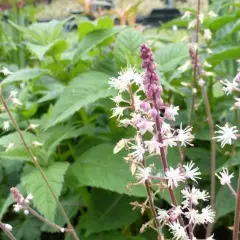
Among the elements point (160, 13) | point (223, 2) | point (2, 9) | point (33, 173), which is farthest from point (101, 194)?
point (160, 13)

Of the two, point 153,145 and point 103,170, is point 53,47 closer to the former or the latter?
point 103,170

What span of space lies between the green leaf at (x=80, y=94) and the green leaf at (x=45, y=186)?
0.22 ft

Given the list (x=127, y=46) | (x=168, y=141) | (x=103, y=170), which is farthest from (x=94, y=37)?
(x=168, y=141)

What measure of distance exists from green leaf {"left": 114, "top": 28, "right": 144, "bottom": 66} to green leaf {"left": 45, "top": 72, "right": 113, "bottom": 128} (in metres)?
0.05

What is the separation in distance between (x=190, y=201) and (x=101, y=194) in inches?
17.2

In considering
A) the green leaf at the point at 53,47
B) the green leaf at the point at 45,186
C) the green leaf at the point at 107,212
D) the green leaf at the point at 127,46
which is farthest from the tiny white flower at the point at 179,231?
the green leaf at the point at 53,47

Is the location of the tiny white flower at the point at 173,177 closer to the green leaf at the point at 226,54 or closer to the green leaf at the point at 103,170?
the green leaf at the point at 103,170

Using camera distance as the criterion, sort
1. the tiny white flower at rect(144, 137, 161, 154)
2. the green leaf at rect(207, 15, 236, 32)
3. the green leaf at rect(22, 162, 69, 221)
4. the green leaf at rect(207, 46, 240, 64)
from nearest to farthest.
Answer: the tiny white flower at rect(144, 137, 161, 154), the green leaf at rect(22, 162, 69, 221), the green leaf at rect(207, 46, 240, 64), the green leaf at rect(207, 15, 236, 32)

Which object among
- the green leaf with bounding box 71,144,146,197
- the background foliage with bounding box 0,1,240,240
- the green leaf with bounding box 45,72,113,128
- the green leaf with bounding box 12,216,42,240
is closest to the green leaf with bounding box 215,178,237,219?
the background foliage with bounding box 0,1,240,240

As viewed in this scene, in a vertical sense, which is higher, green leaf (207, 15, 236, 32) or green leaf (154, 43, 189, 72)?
green leaf (207, 15, 236, 32)

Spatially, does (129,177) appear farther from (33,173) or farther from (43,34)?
(43,34)

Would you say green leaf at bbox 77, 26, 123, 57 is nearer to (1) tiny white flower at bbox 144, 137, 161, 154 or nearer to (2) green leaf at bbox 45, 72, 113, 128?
(2) green leaf at bbox 45, 72, 113, 128

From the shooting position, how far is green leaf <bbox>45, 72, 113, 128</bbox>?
0.70 m

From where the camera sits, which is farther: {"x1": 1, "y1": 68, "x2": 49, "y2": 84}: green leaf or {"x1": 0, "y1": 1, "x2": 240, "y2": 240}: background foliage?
{"x1": 1, "y1": 68, "x2": 49, "y2": 84}: green leaf
